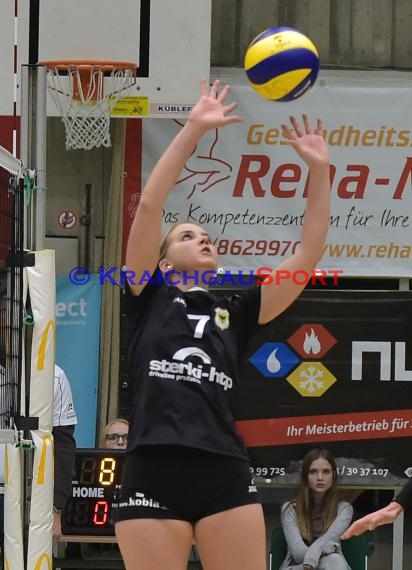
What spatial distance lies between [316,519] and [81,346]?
241cm

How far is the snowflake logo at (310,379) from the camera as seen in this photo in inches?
373

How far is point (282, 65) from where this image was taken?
4.54m

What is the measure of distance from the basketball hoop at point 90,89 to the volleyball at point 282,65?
12.6 ft

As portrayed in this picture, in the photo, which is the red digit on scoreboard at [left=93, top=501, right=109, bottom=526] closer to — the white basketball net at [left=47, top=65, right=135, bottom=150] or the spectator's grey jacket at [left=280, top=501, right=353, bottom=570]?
the spectator's grey jacket at [left=280, top=501, right=353, bottom=570]

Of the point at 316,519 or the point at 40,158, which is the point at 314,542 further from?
the point at 40,158

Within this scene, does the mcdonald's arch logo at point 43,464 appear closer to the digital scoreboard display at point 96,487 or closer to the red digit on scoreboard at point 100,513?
the digital scoreboard display at point 96,487

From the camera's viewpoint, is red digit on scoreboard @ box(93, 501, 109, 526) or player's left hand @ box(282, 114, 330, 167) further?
red digit on scoreboard @ box(93, 501, 109, 526)

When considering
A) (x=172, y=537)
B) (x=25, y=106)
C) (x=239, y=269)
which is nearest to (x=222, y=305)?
(x=172, y=537)

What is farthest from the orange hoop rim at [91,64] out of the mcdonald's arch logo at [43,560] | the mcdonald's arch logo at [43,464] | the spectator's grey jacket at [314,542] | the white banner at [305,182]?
the mcdonald's arch logo at [43,560]

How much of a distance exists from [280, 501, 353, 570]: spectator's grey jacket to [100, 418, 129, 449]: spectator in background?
Answer: 4.28 feet

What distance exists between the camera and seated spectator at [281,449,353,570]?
26.4ft

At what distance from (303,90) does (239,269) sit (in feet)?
16.1

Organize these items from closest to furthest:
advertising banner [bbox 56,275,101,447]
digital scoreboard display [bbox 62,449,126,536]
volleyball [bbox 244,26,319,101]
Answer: volleyball [bbox 244,26,319,101]
digital scoreboard display [bbox 62,449,126,536]
advertising banner [bbox 56,275,101,447]

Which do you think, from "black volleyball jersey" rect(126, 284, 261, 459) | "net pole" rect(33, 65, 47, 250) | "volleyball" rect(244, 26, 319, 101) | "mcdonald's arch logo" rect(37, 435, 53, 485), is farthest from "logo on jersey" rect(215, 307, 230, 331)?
"net pole" rect(33, 65, 47, 250)
